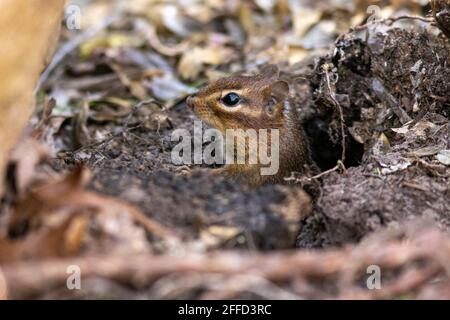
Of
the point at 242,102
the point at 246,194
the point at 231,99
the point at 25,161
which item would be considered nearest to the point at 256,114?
the point at 242,102

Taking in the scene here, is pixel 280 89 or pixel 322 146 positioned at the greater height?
pixel 280 89

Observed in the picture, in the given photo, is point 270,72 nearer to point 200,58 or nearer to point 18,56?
point 200,58

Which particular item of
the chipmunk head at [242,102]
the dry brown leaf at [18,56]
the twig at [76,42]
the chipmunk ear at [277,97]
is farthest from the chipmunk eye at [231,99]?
the dry brown leaf at [18,56]

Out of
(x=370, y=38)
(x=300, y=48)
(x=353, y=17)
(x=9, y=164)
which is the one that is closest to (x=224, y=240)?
(x=9, y=164)

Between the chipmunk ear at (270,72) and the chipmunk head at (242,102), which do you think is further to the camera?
the chipmunk ear at (270,72)

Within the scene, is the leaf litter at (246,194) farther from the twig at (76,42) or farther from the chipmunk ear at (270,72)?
the chipmunk ear at (270,72)

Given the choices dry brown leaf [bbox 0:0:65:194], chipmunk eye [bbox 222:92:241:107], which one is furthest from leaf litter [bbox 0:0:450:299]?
chipmunk eye [bbox 222:92:241:107]

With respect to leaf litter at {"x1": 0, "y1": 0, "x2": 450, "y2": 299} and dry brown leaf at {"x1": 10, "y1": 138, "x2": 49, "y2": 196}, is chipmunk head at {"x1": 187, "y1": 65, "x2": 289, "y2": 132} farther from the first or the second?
dry brown leaf at {"x1": 10, "y1": 138, "x2": 49, "y2": 196}
